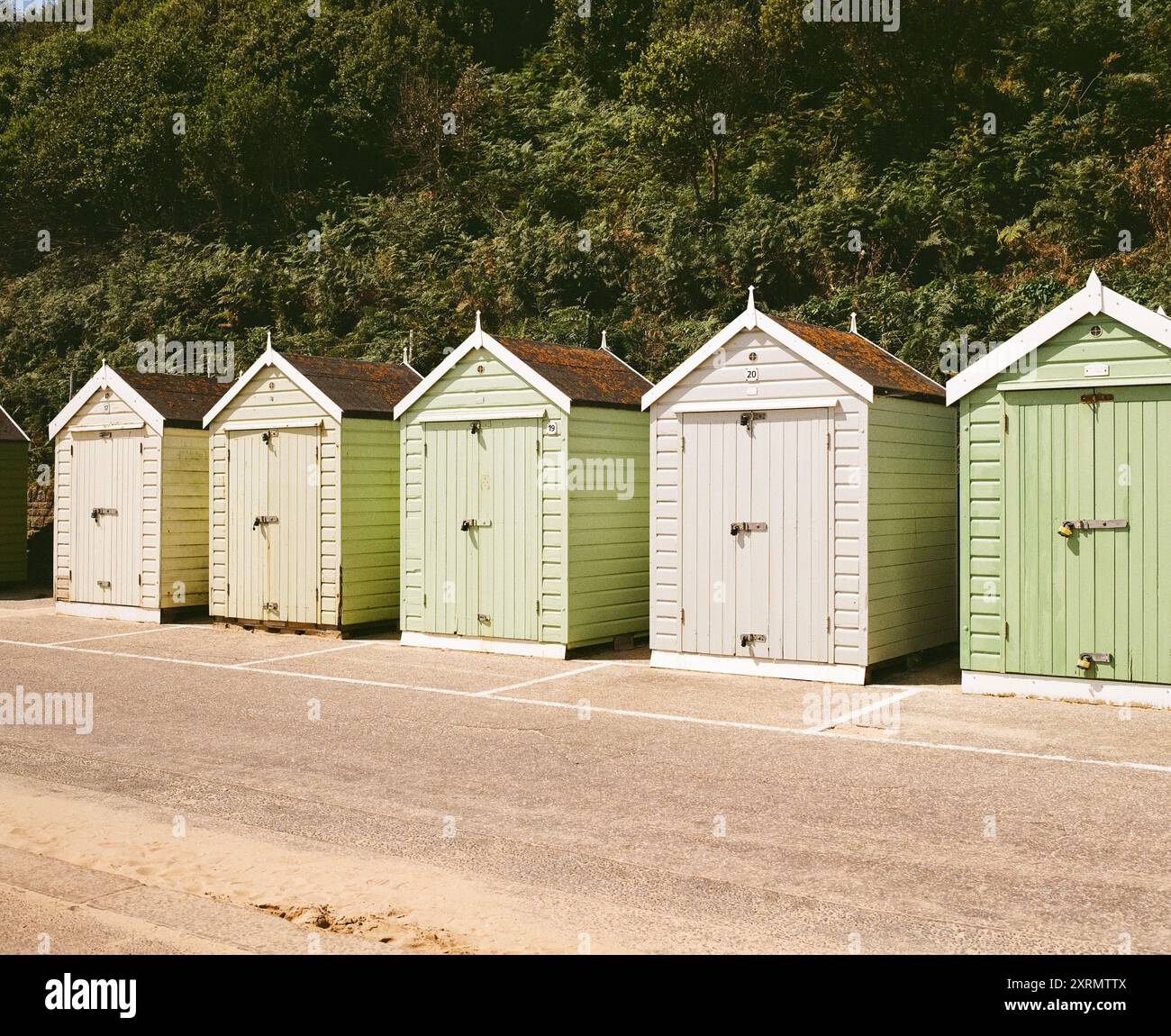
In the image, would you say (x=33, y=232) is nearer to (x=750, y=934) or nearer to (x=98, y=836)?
(x=98, y=836)

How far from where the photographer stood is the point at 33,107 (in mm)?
40594

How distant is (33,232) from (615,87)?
63.5 ft

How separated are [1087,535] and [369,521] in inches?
335

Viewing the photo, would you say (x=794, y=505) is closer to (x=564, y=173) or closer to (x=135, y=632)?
(x=135, y=632)

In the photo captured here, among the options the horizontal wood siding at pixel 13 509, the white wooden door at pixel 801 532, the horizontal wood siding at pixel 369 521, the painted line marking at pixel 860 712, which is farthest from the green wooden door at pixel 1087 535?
the horizontal wood siding at pixel 13 509

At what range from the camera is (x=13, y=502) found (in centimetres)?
2172

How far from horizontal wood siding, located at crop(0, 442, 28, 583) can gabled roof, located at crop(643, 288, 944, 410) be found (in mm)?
14109

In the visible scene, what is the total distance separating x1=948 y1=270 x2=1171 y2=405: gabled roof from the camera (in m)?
9.96

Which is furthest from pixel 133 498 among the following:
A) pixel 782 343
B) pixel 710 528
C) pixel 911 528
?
pixel 911 528

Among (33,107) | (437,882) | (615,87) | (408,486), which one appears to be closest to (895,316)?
(408,486)

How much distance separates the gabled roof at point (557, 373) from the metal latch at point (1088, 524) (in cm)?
522

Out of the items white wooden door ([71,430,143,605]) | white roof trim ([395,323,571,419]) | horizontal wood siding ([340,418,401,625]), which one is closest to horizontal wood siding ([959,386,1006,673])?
white roof trim ([395,323,571,419])

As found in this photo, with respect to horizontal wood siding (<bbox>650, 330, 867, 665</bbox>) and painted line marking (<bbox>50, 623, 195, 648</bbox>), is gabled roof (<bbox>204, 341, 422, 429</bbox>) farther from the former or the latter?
horizontal wood siding (<bbox>650, 330, 867, 665</bbox>)

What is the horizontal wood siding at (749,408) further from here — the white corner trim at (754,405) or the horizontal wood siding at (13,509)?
the horizontal wood siding at (13,509)
